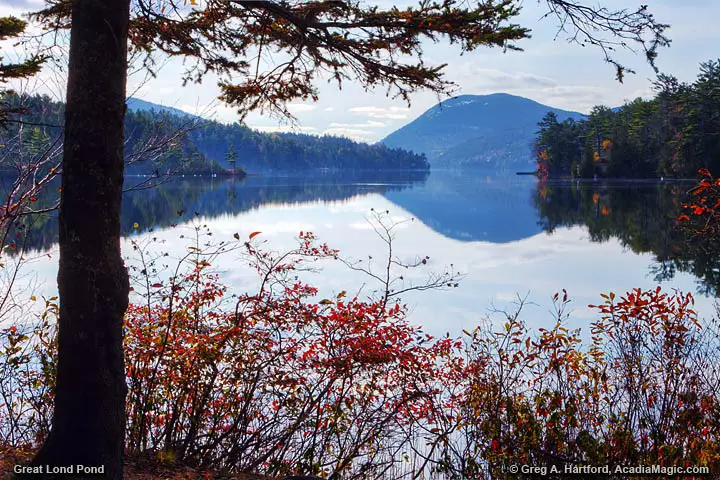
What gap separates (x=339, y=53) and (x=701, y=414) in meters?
5.75

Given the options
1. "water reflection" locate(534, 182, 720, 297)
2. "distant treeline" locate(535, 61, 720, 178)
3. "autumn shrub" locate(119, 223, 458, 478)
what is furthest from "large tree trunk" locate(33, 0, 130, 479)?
"distant treeline" locate(535, 61, 720, 178)

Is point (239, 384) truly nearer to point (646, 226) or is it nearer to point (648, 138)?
point (646, 226)

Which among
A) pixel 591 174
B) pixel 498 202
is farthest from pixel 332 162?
pixel 498 202

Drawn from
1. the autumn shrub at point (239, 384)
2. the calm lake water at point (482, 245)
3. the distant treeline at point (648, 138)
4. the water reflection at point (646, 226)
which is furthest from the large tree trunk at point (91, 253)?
the distant treeline at point (648, 138)

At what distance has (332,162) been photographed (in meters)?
187

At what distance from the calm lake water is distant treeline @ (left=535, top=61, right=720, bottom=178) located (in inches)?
660

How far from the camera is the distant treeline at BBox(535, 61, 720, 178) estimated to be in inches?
2623

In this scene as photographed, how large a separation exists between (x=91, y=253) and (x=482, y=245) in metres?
30.7

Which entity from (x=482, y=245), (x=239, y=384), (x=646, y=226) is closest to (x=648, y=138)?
(x=646, y=226)

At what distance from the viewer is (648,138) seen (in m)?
83.8

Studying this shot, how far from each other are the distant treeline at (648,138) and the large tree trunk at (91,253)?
174ft

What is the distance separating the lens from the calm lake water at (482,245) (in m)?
18.1

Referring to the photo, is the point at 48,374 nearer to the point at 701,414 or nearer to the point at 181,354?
the point at 181,354

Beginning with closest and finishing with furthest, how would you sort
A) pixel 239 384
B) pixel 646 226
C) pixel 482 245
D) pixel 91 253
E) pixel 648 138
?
pixel 91 253
pixel 239 384
pixel 482 245
pixel 646 226
pixel 648 138
